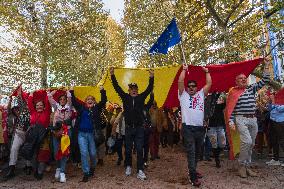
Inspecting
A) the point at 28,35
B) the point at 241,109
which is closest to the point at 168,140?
the point at 241,109

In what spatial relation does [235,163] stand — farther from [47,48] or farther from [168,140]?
[47,48]

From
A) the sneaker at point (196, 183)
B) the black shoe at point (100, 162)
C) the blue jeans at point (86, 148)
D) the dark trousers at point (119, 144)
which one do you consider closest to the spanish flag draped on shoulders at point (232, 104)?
the sneaker at point (196, 183)

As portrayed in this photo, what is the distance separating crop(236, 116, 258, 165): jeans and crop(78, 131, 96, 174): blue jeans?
321 cm

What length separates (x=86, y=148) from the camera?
7.71 metres

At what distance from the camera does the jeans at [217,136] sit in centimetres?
927

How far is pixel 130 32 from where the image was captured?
26047mm

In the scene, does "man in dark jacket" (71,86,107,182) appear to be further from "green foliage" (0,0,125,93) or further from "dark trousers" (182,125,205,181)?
"green foliage" (0,0,125,93)

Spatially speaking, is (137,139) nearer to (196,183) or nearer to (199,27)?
(196,183)

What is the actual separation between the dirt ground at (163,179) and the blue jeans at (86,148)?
1.19 feet

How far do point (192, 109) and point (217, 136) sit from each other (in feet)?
8.78

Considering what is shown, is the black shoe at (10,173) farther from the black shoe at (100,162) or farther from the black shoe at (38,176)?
the black shoe at (100,162)

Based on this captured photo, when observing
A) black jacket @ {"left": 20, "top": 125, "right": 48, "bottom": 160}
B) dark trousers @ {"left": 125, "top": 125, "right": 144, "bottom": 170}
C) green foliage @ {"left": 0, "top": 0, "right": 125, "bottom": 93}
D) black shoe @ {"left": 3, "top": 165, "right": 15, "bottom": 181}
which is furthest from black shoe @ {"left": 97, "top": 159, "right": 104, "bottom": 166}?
green foliage @ {"left": 0, "top": 0, "right": 125, "bottom": 93}

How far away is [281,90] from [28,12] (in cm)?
1782

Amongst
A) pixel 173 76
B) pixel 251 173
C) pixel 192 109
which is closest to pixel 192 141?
pixel 192 109
